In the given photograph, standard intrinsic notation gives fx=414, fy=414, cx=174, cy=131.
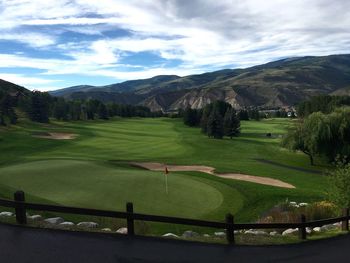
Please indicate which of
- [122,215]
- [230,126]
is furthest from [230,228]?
[230,126]

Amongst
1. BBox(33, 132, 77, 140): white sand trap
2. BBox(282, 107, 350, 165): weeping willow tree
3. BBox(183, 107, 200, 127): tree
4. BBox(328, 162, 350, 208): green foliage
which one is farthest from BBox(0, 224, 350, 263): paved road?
BBox(183, 107, 200, 127): tree

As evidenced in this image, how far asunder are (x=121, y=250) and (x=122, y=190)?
47.9 ft

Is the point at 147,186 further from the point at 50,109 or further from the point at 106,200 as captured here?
the point at 50,109

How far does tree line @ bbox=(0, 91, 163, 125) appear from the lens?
91188 mm

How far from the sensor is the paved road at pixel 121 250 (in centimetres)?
995

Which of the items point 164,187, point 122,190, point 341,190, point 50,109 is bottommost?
point 164,187

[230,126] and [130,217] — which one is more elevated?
[130,217]

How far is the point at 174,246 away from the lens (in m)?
11.4

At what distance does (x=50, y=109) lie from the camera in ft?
421

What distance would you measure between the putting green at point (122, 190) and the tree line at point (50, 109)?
188ft

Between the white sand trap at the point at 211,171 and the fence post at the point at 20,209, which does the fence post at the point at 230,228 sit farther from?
the white sand trap at the point at 211,171

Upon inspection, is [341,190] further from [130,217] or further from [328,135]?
[328,135]

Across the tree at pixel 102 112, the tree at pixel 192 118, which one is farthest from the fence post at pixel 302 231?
the tree at pixel 102 112

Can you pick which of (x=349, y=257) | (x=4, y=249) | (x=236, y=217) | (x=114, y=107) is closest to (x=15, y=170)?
(x=236, y=217)
